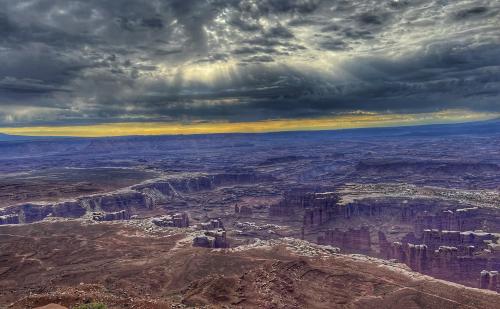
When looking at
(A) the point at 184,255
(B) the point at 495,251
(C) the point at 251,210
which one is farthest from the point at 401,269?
(C) the point at 251,210

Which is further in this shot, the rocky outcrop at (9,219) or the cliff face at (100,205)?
the cliff face at (100,205)

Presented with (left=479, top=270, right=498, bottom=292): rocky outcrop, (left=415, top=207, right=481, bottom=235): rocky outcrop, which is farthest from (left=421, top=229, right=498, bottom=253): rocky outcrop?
(left=415, top=207, right=481, bottom=235): rocky outcrop

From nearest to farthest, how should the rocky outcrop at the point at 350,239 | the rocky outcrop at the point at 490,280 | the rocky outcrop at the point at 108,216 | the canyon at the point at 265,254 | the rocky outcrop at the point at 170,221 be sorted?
the canyon at the point at 265,254, the rocky outcrop at the point at 490,280, the rocky outcrop at the point at 350,239, the rocky outcrop at the point at 170,221, the rocky outcrop at the point at 108,216

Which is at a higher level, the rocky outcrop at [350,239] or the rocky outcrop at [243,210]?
the rocky outcrop at [350,239]

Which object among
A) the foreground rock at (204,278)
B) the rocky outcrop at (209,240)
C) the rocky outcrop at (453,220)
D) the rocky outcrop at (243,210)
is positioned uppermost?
the foreground rock at (204,278)

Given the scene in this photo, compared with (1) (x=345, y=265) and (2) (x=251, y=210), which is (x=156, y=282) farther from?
(2) (x=251, y=210)

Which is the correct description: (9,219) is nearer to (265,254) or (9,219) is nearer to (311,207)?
(265,254)

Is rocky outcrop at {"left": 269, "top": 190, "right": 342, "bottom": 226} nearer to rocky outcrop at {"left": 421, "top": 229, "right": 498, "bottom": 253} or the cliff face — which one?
the cliff face

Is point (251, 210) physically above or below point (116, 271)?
below

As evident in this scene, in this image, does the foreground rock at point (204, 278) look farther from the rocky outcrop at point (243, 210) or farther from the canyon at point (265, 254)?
the rocky outcrop at point (243, 210)

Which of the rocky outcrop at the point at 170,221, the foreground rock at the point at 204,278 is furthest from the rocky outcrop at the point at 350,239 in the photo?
the rocky outcrop at the point at 170,221

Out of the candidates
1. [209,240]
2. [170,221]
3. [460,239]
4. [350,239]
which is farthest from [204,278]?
[460,239]
